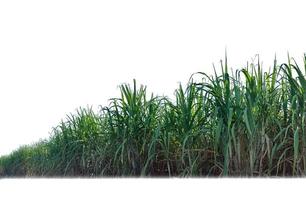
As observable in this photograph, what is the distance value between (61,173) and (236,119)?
3056 mm

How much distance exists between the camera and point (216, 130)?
9.55 ft

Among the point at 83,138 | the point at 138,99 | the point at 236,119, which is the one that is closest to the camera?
the point at 236,119

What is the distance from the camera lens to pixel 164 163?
3818 mm

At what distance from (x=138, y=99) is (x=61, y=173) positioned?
6.02ft

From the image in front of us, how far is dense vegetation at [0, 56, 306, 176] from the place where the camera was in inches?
114

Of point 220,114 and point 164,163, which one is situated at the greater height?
point 220,114

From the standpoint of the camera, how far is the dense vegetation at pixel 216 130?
9.48 feet

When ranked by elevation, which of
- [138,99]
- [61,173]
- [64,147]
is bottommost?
[61,173]

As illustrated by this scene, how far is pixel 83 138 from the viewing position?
5.10 m

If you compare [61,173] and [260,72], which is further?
[61,173]
